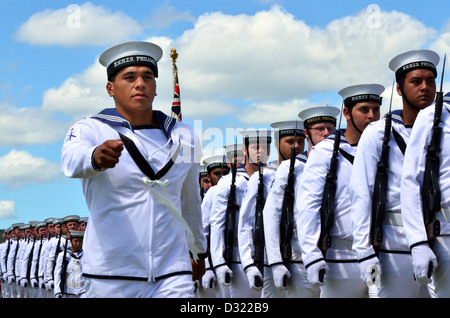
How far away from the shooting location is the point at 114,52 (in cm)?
557

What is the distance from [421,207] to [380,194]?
25.3 inches

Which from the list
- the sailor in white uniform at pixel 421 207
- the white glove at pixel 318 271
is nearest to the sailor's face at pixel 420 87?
the sailor in white uniform at pixel 421 207

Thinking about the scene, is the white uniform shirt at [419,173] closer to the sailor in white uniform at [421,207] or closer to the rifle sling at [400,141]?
the sailor in white uniform at [421,207]

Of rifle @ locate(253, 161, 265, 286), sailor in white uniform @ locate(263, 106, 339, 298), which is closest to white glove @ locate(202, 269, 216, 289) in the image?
rifle @ locate(253, 161, 265, 286)

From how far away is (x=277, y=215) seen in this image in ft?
28.5

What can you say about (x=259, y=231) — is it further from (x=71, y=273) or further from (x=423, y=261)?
(x=71, y=273)

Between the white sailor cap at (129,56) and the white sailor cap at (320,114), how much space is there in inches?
157

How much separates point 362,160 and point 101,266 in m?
2.76

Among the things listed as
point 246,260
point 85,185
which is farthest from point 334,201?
point 85,185

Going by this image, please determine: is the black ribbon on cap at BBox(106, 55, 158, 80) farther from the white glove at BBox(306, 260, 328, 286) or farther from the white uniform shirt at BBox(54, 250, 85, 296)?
the white uniform shirt at BBox(54, 250, 85, 296)

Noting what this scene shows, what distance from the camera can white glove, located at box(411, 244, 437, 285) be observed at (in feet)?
18.6

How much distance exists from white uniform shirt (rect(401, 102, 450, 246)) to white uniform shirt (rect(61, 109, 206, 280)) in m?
1.80

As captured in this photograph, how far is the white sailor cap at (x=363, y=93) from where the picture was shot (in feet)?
26.3
